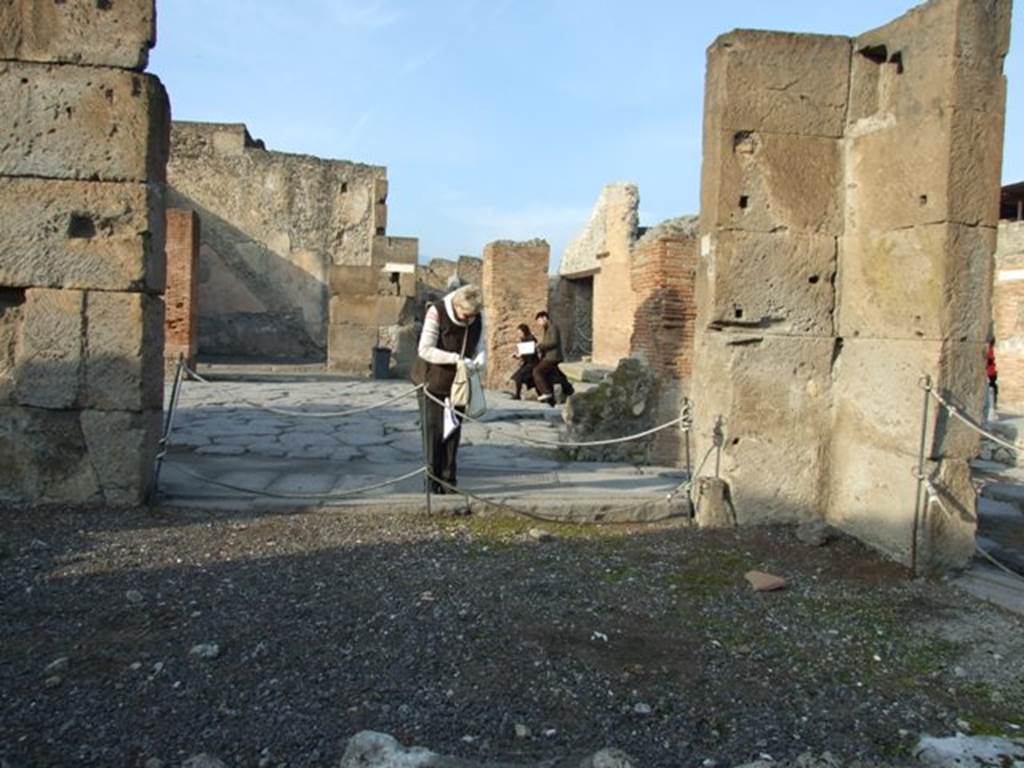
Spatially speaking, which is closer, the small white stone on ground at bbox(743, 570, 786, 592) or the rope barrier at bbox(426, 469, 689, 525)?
the small white stone on ground at bbox(743, 570, 786, 592)

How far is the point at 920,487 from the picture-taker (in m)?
4.74

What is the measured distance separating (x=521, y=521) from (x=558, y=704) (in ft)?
8.06

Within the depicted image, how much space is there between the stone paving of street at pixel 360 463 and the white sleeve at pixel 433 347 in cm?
69

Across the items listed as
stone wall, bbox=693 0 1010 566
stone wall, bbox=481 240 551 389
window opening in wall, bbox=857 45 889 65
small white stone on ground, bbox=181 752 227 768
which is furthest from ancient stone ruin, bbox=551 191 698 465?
small white stone on ground, bbox=181 752 227 768

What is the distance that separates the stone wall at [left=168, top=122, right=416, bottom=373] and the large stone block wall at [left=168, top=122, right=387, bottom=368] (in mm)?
27

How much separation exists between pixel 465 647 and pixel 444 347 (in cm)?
263

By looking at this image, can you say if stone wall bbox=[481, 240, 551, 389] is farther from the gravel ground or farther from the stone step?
the gravel ground

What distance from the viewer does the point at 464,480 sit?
21.5ft

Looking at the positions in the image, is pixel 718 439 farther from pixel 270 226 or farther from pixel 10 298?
pixel 270 226

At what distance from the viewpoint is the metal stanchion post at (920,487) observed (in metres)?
4.67

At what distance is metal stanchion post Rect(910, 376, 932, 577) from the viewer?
184 inches

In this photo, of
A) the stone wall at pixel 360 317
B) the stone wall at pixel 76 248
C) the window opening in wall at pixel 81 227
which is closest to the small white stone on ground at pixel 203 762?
A: the stone wall at pixel 76 248

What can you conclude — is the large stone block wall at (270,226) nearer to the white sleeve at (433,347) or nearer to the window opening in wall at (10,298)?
the window opening in wall at (10,298)

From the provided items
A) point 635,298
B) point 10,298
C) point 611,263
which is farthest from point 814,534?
point 611,263
